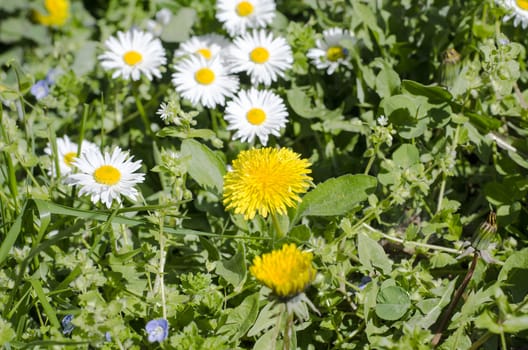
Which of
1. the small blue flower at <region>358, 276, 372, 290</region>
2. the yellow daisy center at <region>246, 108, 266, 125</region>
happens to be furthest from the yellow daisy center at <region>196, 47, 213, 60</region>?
the small blue flower at <region>358, 276, 372, 290</region>

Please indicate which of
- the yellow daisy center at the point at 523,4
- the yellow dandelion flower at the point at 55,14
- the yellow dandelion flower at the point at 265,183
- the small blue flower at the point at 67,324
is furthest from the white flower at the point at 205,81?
the yellow dandelion flower at the point at 55,14

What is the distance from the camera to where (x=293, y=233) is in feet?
6.65

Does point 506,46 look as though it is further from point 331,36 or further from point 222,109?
point 222,109

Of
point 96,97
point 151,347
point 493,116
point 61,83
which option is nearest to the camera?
point 151,347

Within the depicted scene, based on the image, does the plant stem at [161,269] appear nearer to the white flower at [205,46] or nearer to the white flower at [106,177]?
the white flower at [106,177]

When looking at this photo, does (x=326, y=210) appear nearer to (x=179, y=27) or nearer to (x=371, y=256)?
(x=371, y=256)

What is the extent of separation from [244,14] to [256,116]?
658mm

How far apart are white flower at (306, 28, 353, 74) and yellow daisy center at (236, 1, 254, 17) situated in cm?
36

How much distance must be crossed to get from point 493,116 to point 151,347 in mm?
1486

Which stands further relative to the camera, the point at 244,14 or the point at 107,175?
the point at 244,14

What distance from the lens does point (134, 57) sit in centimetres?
278

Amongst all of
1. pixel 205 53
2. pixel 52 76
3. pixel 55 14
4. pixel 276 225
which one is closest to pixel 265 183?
pixel 276 225

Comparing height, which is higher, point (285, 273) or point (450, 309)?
point (285, 273)

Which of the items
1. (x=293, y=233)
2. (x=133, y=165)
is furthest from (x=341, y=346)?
(x=133, y=165)
